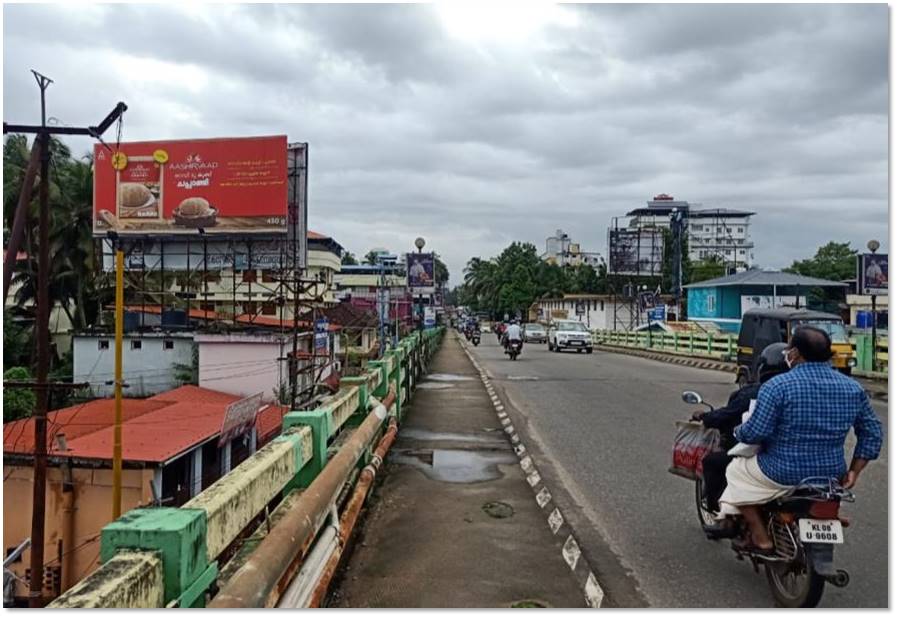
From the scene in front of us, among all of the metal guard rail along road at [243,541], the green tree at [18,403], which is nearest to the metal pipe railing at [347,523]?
the metal guard rail along road at [243,541]

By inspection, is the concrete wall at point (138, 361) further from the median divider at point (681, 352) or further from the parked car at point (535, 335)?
the parked car at point (535, 335)

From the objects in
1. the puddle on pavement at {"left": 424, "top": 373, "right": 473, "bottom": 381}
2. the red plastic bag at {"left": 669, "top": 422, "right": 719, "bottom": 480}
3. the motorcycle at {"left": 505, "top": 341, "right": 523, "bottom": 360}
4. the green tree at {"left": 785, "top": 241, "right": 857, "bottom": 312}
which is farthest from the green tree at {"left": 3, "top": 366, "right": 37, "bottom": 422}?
the green tree at {"left": 785, "top": 241, "right": 857, "bottom": 312}

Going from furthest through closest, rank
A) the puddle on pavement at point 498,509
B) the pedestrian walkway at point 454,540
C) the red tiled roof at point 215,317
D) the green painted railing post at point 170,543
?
1. the red tiled roof at point 215,317
2. the puddle on pavement at point 498,509
3. the pedestrian walkway at point 454,540
4. the green painted railing post at point 170,543

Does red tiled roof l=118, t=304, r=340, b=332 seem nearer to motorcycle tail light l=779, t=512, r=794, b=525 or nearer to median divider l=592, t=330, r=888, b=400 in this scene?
median divider l=592, t=330, r=888, b=400

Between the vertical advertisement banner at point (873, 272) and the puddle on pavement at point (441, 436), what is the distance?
48.2ft

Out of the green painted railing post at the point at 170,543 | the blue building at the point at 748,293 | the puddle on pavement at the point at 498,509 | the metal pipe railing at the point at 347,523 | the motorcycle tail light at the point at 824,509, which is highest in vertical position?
the blue building at the point at 748,293

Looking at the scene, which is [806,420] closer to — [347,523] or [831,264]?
[347,523]

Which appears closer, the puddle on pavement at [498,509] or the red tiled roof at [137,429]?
the puddle on pavement at [498,509]

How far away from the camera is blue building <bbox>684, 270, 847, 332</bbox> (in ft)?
115

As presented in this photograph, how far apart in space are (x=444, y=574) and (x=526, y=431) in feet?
20.2

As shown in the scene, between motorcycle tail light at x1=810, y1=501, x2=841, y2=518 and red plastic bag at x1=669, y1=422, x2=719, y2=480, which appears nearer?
motorcycle tail light at x1=810, y1=501, x2=841, y2=518

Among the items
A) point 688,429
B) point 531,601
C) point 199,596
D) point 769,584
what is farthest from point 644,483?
point 199,596

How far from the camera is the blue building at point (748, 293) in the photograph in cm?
3503

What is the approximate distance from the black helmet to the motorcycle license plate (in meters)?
1.23
